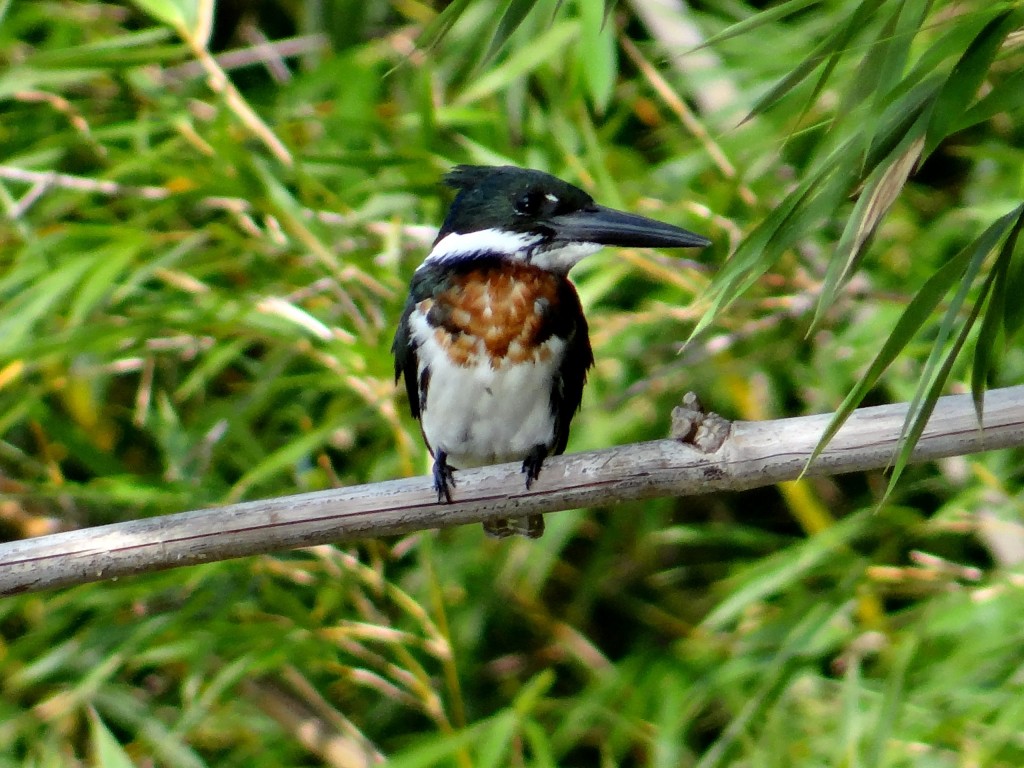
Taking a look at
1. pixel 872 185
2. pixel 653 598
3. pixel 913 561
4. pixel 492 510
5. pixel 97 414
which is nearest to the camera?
pixel 872 185

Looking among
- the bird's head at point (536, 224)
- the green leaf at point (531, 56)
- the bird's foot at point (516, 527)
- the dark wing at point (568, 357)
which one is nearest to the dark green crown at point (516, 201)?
the bird's head at point (536, 224)

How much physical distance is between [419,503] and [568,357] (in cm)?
69

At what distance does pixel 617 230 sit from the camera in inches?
79.5

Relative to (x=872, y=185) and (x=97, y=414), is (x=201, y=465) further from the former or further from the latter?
(x=872, y=185)

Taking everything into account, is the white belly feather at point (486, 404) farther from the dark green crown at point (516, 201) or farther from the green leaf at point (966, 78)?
the green leaf at point (966, 78)

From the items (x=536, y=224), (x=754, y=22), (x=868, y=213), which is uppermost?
(x=754, y=22)

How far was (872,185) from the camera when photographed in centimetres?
122

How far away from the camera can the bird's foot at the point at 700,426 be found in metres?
1.46

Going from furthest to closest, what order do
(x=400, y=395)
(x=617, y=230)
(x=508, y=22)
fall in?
(x=400, y=395) < (x=617, y=230) < (x=508, y=22)

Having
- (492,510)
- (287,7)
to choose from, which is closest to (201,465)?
(492,510)

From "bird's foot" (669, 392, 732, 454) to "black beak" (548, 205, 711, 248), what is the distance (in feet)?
1.65

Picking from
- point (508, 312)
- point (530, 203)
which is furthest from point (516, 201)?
point (508, 312)

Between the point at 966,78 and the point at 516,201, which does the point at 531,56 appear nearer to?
the point at 516,201

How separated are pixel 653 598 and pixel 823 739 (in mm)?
1052
